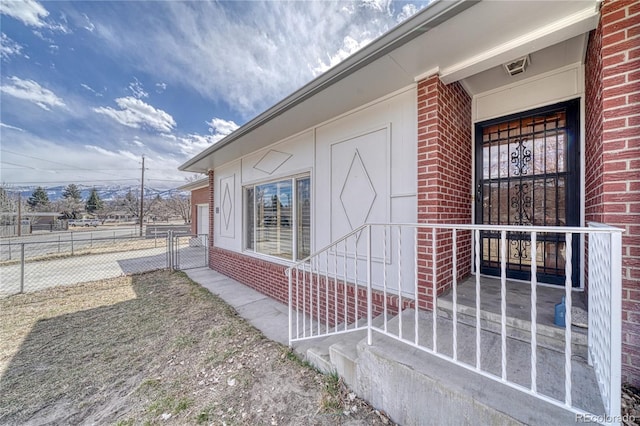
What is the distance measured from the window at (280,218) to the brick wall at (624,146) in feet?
11.4

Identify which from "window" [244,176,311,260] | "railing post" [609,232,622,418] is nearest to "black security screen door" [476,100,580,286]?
"railing post" [609,232,622,418]

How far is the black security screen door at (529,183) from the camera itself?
274cm

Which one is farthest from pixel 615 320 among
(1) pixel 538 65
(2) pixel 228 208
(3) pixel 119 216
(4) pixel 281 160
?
(3) pixel 119 216

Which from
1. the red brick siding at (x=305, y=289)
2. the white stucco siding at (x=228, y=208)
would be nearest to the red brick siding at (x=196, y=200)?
the white stucco siding at (x=228, y=208)

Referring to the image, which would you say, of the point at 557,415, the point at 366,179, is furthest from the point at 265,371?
the point at 366,179

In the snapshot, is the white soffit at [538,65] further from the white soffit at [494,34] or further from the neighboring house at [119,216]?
the neighboring house at [119,216]

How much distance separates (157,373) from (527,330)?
12.2ft

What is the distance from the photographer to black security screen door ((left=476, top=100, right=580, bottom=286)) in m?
2.74

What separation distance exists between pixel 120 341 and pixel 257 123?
381 cm

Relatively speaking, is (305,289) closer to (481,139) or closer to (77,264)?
(481,139)

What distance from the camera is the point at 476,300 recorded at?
175cm

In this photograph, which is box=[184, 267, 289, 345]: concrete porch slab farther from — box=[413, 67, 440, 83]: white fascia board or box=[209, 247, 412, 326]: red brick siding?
box=[413, 67, 440, 83]: white fascia board

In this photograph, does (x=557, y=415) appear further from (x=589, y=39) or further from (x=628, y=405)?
(x=589, y=39)

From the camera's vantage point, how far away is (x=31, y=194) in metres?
37.7
